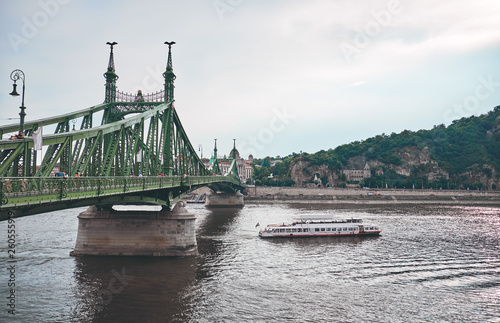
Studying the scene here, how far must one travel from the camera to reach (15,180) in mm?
18219

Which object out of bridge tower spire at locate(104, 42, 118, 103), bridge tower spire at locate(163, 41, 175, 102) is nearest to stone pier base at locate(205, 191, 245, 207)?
bridge tower spire at locate(163, 41, 175, 102)

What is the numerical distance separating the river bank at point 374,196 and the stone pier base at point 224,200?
17.0 m

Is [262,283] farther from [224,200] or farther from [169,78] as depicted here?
[224,200]

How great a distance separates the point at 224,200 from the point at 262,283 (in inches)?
3425

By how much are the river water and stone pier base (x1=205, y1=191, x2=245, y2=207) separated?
67045 mm

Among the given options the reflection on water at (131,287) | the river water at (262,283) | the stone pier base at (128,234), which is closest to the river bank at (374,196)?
the river water at (262,283)

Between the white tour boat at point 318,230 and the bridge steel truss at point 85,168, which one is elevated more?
the bridge steel truss at point 85,168

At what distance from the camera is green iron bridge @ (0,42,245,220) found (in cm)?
1878

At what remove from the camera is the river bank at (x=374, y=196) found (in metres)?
136

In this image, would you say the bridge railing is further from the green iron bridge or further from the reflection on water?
the reflection on water

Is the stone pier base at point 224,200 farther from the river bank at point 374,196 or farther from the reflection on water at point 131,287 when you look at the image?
the reflection on water at point 131,287

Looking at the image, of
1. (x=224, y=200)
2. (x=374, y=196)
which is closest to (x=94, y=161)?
(x=224, y=200)

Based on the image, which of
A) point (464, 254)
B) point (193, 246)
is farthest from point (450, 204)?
point (193, 246)

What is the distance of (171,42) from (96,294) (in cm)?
3399
